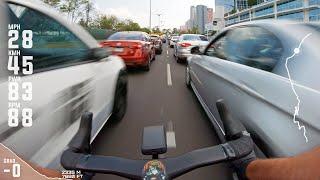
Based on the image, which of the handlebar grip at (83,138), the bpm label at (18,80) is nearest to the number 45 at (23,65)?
the bpm label at (18,80)

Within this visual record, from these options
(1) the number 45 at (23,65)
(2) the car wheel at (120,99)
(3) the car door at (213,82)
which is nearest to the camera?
(1) the number 45 at (23,65)

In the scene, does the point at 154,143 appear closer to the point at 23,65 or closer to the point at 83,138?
the point at 83,138

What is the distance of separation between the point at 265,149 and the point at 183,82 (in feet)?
14.8

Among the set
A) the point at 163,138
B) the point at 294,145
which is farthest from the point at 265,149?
the point at 163,138

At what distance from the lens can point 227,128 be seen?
4.33 feet

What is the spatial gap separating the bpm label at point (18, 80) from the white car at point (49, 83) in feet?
0.05

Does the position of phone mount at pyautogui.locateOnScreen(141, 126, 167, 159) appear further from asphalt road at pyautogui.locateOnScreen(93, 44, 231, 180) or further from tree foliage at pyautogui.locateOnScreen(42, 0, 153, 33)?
tree foliage at pyautogui.locateOnScreen(42, 0, 153, 33)

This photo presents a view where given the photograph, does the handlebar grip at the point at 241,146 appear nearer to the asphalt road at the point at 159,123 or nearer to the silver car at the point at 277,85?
the silver car at the point at 277,85

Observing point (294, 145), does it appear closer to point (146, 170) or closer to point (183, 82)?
point (146, 170)

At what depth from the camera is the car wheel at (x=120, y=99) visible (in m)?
3.14

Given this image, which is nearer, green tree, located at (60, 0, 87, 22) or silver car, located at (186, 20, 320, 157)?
silver car, located at (186, 20, 320, 157)

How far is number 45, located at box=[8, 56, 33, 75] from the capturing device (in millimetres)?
1374

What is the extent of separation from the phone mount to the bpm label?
0.52 meters

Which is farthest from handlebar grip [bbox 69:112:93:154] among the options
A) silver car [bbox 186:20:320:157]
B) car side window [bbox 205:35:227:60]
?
car side window [bbox 205:35:227:60]
